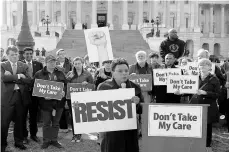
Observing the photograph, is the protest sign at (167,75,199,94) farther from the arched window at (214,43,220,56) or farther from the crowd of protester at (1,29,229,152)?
the arched window at (214,43,220,56)

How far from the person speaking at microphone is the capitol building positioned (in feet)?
126

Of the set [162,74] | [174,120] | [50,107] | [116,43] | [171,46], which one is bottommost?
[50,107]

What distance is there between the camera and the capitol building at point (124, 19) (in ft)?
163

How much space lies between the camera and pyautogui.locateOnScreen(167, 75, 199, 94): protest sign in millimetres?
7117

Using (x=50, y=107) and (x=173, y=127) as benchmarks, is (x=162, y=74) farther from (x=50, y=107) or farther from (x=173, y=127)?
Result: (x=173, y=127)

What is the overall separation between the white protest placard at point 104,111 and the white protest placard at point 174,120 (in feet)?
0.89

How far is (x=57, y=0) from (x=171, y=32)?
181ft

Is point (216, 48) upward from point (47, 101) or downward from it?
upward

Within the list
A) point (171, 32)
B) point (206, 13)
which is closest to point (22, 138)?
point (171, 32)

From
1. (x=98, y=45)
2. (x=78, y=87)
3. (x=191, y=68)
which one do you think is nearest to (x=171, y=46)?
(x=191, y=68)

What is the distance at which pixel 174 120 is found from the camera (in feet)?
15.1

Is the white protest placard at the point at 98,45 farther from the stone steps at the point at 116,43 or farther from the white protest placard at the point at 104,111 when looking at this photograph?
the stone steps at the point at 116,43

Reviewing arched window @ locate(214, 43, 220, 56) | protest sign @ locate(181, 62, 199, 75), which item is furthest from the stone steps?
arched window @ locate(214, 43, 220, 56)

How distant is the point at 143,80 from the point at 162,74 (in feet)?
1.59
